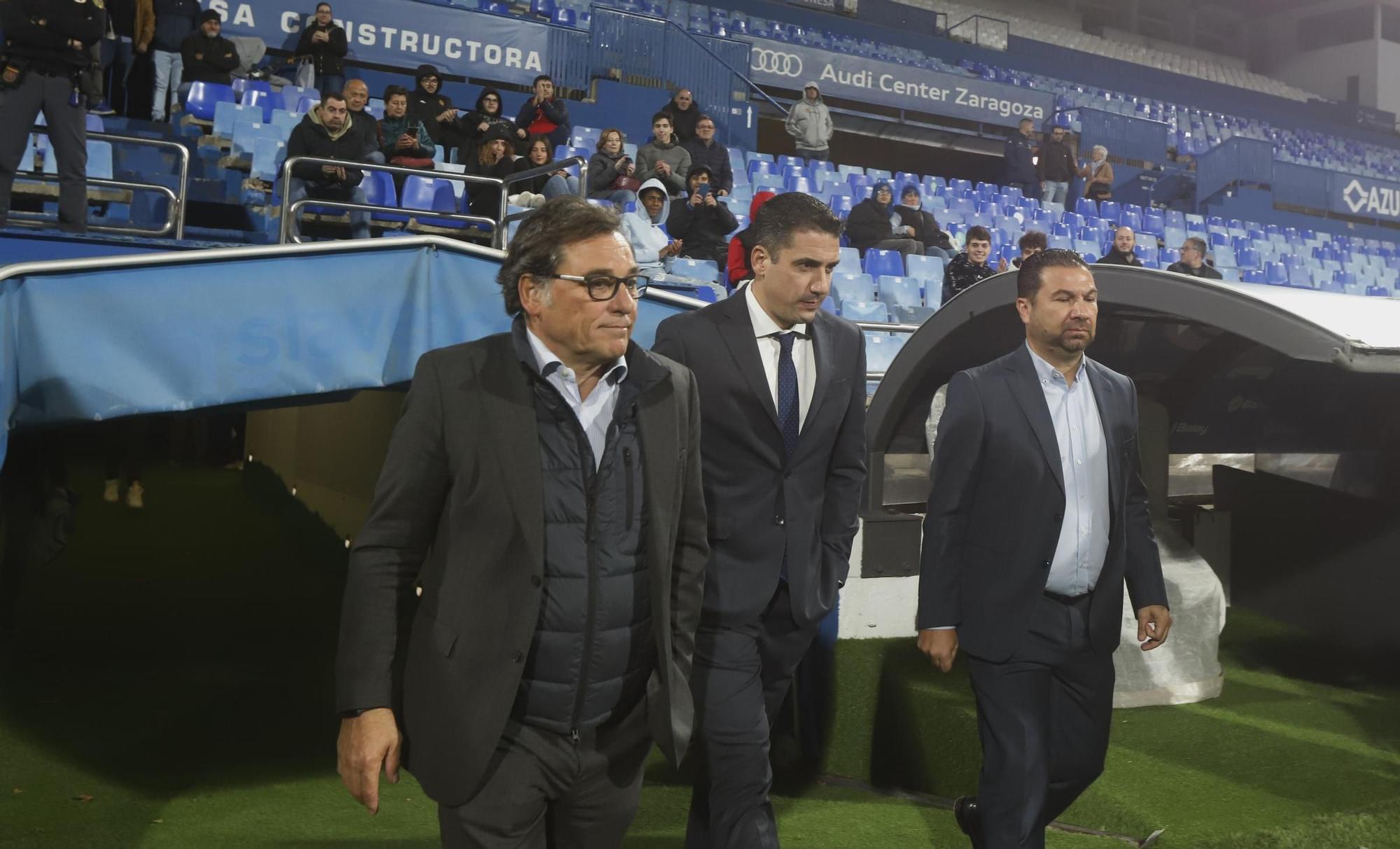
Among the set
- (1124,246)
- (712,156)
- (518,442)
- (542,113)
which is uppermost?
(542,113)

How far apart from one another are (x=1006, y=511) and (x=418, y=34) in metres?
12.2

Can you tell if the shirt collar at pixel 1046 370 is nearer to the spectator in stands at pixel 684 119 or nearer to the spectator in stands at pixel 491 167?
the spectator in stands at pixel 491 167

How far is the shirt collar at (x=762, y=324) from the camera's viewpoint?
3.35 metres

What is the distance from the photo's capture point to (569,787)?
230 cm

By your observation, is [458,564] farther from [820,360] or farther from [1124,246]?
[1124,246]

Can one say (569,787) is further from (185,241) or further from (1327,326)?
(185,241)

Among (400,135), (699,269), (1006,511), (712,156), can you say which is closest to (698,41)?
(712,156)

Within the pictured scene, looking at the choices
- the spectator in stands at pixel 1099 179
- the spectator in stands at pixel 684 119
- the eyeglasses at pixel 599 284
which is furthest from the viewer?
the spectator in stands at pixel 1099 179

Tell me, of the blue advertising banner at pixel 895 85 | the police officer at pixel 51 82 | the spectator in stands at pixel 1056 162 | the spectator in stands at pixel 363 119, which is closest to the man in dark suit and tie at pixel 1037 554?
the police officer at pixel 51 82

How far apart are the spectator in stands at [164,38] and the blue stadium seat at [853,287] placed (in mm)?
6307

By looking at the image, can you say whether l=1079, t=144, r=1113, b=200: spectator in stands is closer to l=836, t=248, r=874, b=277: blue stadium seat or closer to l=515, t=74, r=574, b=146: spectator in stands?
l=836, t=248, r=874, b=277: blue stadium seat

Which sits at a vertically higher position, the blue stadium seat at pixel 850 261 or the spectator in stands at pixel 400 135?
the spectator in stands at pixel 400 135

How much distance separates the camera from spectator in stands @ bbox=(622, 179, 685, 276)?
9125 mm

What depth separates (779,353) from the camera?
336cm
